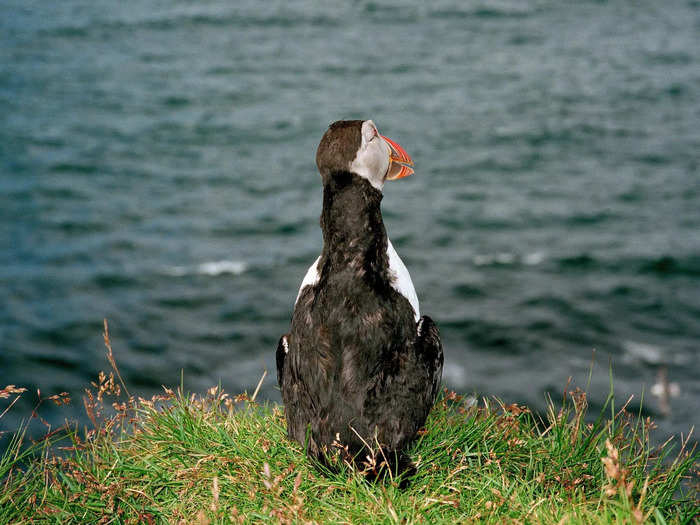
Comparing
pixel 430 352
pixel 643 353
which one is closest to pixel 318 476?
pixel 430 352

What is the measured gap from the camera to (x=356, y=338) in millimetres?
3494

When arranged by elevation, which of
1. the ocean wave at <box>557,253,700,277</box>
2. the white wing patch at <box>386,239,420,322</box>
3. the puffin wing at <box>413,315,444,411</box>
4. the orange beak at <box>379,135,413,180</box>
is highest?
the orange beak at <box>379,135,413,180</box>

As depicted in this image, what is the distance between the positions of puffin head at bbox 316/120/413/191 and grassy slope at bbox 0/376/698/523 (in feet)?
5.03

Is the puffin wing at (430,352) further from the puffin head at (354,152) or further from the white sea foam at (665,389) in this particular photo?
the white sea foam at (665,389)

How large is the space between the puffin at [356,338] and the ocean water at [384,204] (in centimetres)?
93

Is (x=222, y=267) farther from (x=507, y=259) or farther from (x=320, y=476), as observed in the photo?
(x=320, y=476)

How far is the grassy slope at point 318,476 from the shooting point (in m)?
3.22

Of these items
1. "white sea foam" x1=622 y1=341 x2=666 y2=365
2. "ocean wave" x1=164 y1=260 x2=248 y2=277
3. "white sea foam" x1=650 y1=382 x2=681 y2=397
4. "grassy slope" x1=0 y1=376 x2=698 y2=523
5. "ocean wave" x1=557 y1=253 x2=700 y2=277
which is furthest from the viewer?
"ocean wave" x1=164 y1=260 x2=248 y2=277

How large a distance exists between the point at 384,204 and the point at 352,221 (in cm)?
1558

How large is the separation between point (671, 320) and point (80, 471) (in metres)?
12.3

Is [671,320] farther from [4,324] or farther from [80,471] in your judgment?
[4,324]

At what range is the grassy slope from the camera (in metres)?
3.22

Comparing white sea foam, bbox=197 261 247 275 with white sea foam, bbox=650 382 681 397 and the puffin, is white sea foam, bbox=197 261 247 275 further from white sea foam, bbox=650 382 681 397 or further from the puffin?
the puffin

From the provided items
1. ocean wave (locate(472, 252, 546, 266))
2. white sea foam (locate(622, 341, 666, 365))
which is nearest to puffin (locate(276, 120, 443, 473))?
white sea foam (locate(622, 341, 666, 365))
